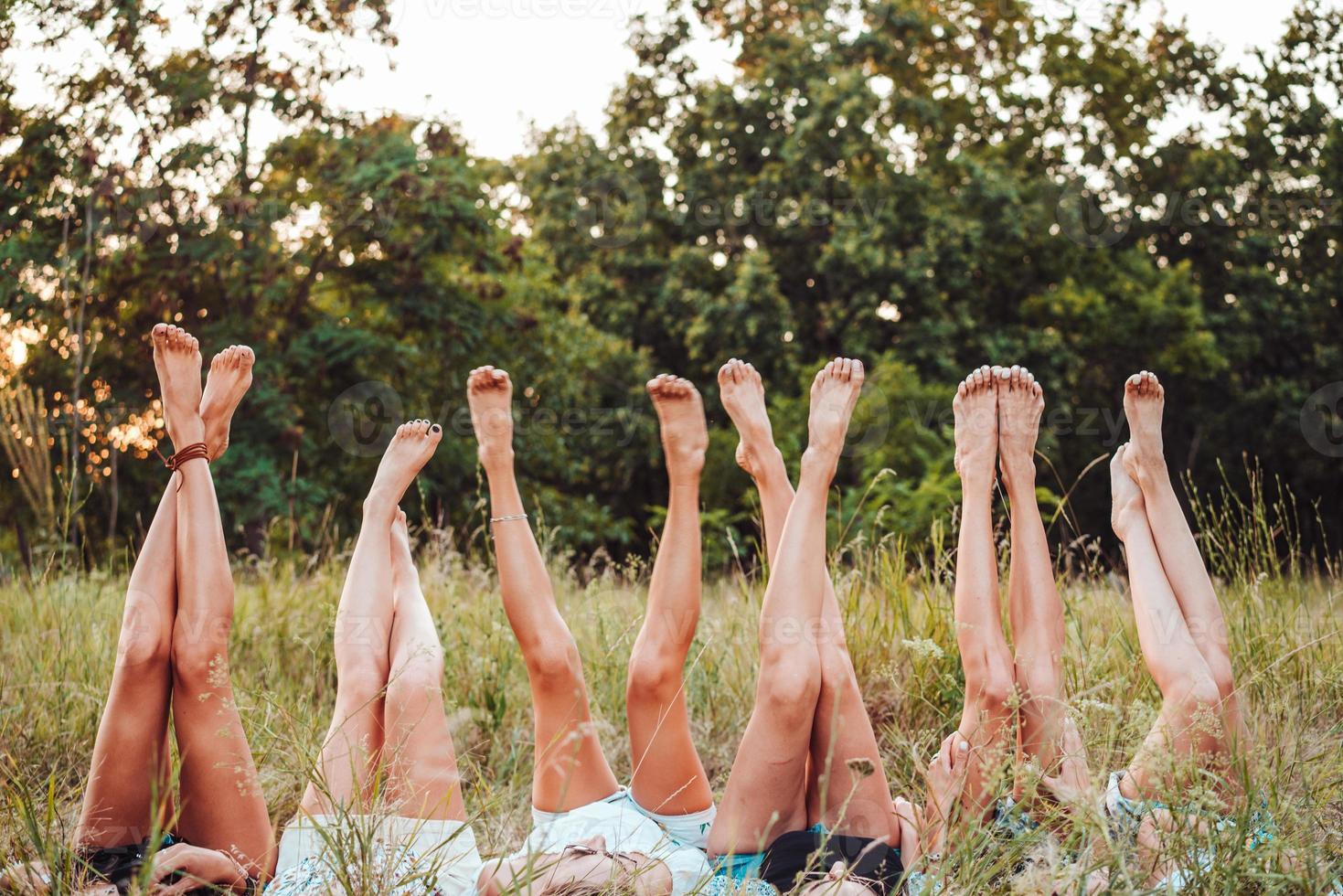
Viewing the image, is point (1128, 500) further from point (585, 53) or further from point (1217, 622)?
point (585, 53)

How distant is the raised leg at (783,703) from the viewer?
7.08ft

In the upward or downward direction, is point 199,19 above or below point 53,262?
above

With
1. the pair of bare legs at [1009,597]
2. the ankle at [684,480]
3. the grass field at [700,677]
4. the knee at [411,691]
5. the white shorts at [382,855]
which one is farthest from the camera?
the grass field at [700,677]

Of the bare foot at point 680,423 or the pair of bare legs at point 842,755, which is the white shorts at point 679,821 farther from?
the bare foot at point 680,423

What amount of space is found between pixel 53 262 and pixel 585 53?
24.6 ft

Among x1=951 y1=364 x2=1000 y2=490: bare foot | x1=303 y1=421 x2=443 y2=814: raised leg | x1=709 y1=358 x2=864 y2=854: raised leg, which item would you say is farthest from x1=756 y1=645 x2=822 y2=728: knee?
x1=303 y1=421 x2=443 y2=814: raised leg

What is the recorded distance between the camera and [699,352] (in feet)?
44.5

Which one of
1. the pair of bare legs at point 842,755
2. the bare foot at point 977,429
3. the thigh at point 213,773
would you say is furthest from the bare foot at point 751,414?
the thigh at point 213,773

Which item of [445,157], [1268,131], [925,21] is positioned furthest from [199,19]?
[1268,131]

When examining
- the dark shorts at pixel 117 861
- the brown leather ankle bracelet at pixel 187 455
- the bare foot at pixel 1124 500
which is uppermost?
the brown leather ankle bracelet at pixel 187 455

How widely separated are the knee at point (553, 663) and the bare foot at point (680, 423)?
513 millimetres

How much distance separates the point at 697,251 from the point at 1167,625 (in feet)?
38.6

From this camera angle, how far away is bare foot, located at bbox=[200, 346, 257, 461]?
8.55 feet

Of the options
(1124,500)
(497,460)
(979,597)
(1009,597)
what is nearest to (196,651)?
(497,460)
